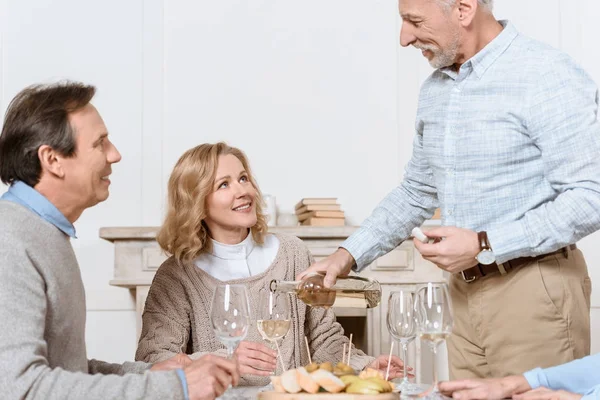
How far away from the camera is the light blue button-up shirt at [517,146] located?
2.06 metres

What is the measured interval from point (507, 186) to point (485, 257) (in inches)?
8.2

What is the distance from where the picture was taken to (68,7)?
174 inches

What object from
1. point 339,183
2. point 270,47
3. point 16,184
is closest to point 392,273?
point 339,183

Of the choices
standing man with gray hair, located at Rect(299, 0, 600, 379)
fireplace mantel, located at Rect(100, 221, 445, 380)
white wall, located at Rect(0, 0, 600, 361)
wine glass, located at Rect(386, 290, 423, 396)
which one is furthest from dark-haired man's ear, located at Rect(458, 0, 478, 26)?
white wall, located at Rect(0, 0, 600, 361)

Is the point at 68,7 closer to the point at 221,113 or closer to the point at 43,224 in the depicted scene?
the point at 221,113

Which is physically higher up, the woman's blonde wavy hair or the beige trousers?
the woman's blonde wavy hair

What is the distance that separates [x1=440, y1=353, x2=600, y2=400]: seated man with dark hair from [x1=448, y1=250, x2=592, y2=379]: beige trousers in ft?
0.98

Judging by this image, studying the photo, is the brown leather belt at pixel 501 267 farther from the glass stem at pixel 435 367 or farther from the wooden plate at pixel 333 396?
the wooden plate at pixel 333 396

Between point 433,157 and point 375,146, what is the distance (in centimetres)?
204

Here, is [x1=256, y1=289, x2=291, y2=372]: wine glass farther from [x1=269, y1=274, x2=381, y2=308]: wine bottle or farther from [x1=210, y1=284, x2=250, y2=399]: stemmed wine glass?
[x1=269, y1=274, x2=381, y2=308]: wine bottle

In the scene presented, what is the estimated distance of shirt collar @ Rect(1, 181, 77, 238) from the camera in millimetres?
1729

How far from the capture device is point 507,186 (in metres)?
2.19

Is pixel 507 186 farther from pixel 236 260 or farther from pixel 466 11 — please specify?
pixel 236 260

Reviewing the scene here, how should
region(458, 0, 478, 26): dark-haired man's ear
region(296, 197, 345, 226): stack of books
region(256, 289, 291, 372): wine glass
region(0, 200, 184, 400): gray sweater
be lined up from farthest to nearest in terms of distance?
region(296, 197, 345, 226): stack of books
region(458, 0, 478, 26): dark-haired man's ear
region(256, 289, 291, 372): wine glass
region(0, 200, 184, 400): gray sweater
